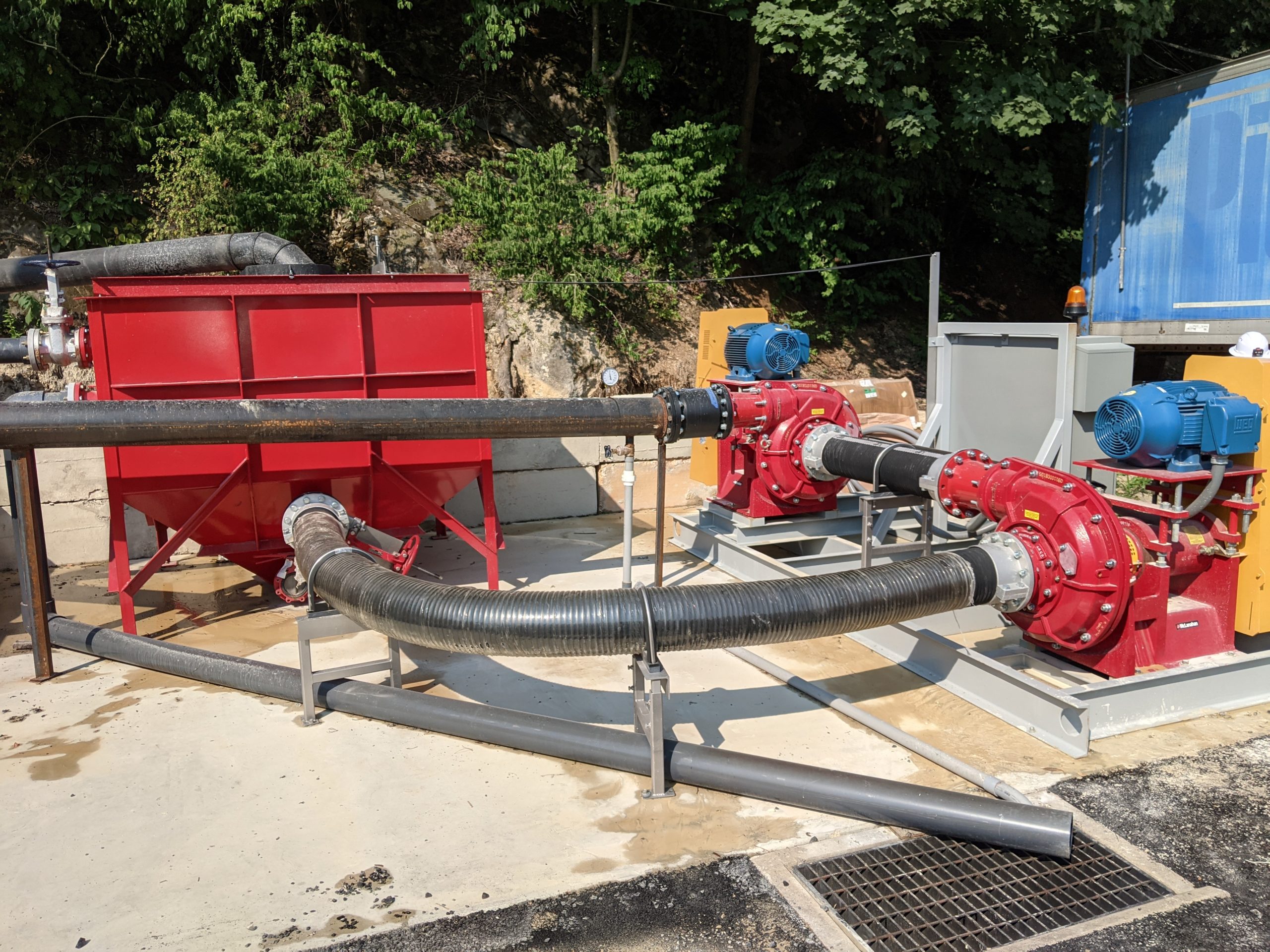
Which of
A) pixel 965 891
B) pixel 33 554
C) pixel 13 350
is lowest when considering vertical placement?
pixel 965 891

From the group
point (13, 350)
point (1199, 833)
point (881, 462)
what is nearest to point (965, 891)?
point (1199, 833)

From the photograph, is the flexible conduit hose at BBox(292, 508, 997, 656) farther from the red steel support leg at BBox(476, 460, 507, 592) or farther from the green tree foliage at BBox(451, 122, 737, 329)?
the green tree foliage at BBox(451, 122, 737, 329)

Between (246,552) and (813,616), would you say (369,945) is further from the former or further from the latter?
(246,552)

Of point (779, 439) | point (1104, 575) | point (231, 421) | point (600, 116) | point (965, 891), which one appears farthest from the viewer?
point (600, 116)

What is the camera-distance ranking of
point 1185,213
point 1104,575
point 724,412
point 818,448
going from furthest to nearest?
1. point 1185,213
2. point 818,448
3. point 724,412
4. point 1104,575

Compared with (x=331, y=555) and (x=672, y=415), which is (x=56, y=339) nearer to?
(x=331, y=555)

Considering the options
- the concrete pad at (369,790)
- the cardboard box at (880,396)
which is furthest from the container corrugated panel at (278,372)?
the cardboard box at (880,396)

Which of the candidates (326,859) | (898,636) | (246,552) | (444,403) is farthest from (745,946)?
(246,552)

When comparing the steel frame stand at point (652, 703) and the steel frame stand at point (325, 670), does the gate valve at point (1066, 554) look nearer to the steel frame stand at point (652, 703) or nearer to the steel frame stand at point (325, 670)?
the steel frame stand at point (652, 703)

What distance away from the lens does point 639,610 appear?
3680 millimetres

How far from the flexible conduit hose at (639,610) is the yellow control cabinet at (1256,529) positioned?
1569mm

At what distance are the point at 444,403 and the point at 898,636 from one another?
2.92 m

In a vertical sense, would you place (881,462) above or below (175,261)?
below

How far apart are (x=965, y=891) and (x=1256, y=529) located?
267 centimetres
